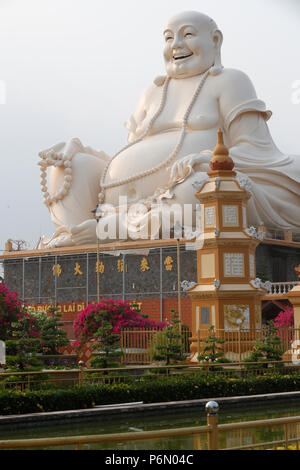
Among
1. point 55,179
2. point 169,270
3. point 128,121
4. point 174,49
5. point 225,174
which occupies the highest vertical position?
point 174,49

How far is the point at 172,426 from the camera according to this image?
28.8ft

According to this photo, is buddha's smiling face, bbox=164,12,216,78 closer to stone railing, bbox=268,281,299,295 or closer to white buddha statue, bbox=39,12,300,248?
white buddha statue, bbox=39,12,300,248

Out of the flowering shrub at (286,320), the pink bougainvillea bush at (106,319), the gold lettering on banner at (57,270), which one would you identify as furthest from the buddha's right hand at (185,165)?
the pink bougainvillea bush at (106,319)

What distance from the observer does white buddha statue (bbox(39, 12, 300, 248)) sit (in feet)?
Answer: 70.4

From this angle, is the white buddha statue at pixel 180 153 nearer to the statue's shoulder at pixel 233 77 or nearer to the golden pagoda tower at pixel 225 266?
the statue's shoulder at pixel 233 77

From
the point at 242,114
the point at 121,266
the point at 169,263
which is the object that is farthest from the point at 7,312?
the point at 242,114

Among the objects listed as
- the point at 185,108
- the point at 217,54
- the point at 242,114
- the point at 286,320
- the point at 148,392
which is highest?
the point at 217,54

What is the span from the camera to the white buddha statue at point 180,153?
70.4 feet

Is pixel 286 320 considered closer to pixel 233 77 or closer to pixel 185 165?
pixel 185 165

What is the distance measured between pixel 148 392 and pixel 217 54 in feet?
53.0
